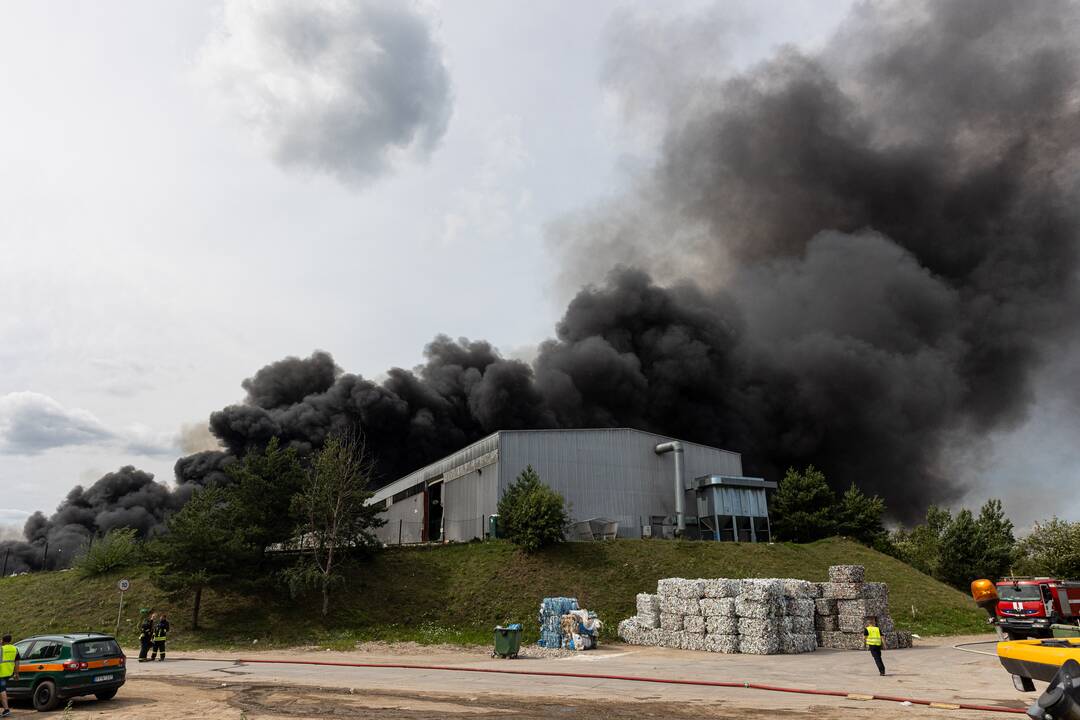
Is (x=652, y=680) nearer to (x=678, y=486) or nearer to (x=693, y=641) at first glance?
(x=693, y=641)

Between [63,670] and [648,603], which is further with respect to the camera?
[648,603]

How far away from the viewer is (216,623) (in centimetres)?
2791

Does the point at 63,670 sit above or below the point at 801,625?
above

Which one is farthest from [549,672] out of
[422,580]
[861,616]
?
[422,580]

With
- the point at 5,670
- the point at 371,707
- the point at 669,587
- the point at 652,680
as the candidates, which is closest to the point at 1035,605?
the point at 669,587

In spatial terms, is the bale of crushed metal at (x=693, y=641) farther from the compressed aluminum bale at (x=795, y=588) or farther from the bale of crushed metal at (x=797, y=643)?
the compressed aluminum bale at (x=795, y=588)

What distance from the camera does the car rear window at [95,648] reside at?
13538 mm

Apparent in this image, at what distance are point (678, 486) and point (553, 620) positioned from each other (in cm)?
2038

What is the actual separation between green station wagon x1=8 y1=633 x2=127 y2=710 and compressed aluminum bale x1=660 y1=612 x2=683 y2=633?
58.7ft

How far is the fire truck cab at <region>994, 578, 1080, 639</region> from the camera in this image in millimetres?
21953

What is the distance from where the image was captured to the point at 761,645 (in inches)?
857

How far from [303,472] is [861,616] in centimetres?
2516

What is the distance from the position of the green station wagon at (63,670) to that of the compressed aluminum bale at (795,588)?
66.3 feet

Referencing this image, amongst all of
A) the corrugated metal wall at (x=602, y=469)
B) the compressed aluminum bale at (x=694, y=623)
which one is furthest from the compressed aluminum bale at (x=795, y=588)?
the corrugated metal wall at (x=602, y=469)
